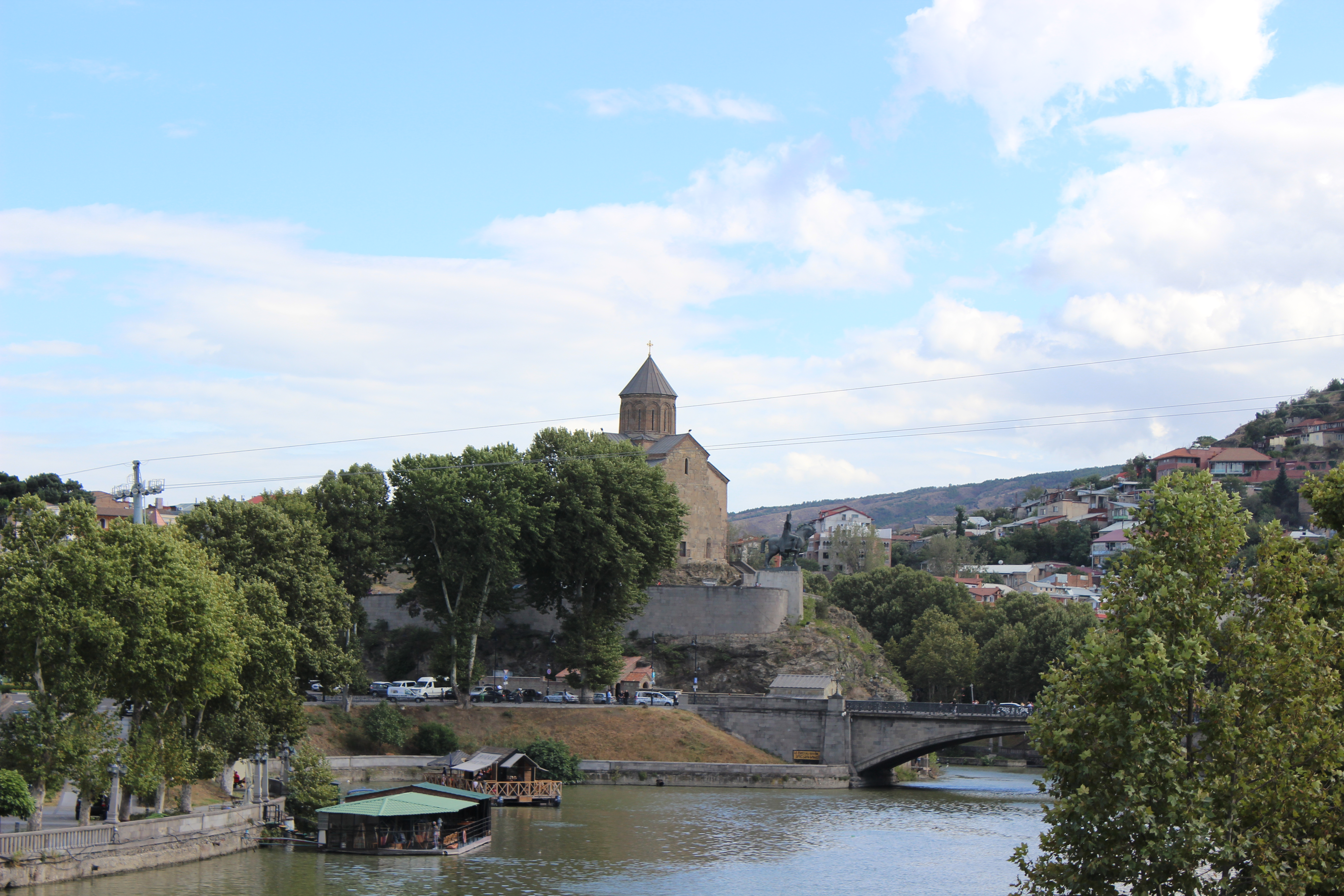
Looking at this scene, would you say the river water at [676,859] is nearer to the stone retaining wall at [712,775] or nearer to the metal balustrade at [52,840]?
the metal balustrade at [52,840]

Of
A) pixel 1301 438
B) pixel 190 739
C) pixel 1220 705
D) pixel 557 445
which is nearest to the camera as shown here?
pixel 1220 705

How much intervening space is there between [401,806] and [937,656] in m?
50.9

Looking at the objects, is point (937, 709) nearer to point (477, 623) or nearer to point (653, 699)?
point (653, 699)

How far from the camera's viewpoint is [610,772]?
5316cm

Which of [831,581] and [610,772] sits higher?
[831,581]

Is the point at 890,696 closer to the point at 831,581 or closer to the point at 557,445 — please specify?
the point at 557,445

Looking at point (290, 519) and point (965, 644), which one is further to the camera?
point (965, 644)

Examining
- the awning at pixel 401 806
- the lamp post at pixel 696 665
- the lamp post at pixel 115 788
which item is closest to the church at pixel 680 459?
the lamp post at pixel 696 665

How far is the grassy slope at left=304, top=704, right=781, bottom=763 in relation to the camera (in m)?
54.2

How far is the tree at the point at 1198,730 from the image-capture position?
48.8 feet

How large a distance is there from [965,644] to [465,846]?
5067 centimetres

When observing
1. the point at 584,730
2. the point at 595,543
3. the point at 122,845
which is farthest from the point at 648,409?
the point at 122,845

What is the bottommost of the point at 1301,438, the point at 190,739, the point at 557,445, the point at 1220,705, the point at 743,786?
the point at 743,786

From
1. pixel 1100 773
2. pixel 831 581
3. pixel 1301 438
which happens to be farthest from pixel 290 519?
pixel 1301 438
